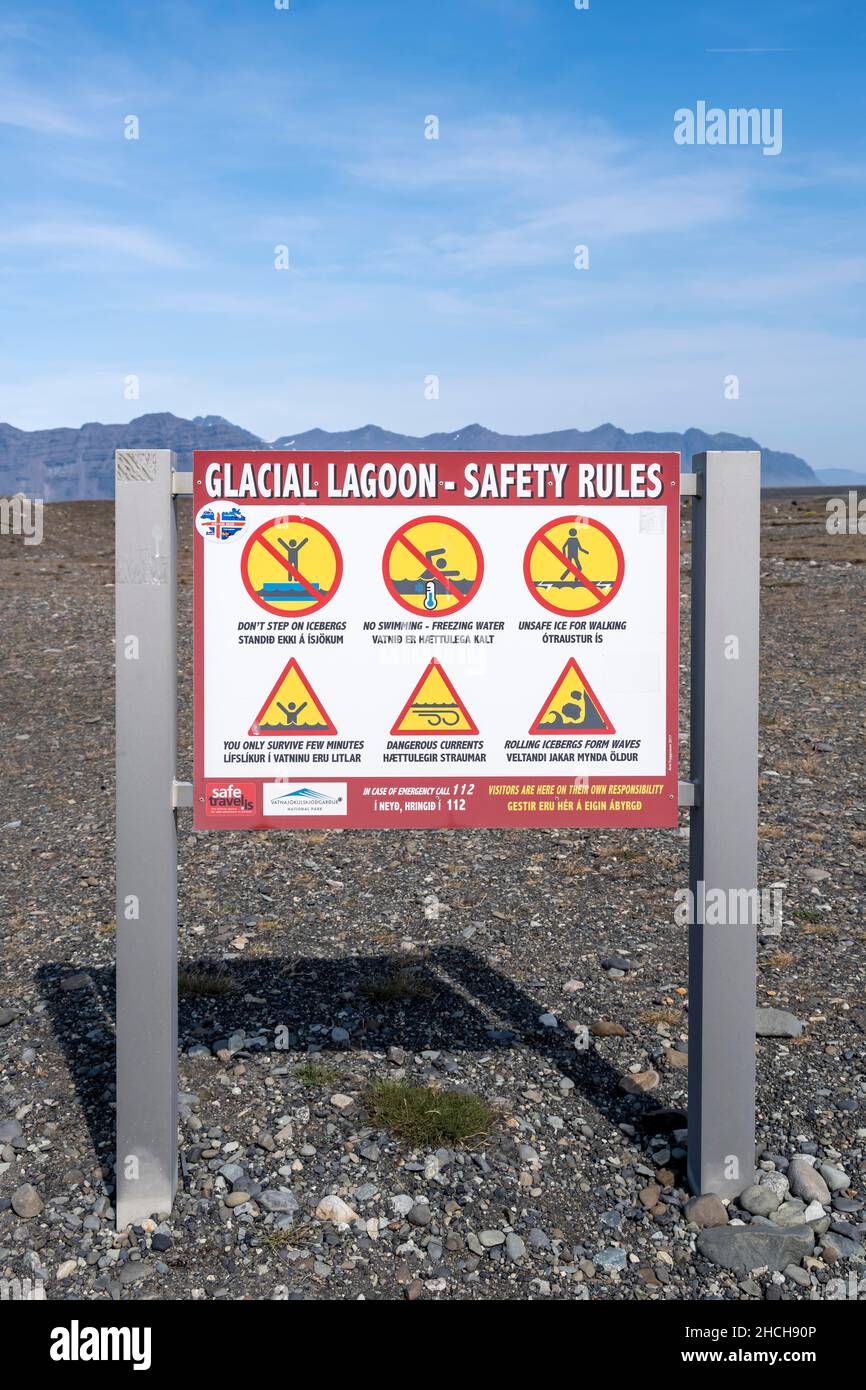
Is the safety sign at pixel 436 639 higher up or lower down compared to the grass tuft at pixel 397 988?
higher up

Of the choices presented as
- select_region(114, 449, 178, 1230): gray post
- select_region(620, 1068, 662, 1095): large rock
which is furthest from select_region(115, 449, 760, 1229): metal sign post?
select_region(620, 1068, 662, 1095): large rock

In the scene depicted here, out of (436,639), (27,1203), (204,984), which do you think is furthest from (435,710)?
(204,984)

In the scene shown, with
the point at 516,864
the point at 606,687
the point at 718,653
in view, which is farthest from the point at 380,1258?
the point at 516,864

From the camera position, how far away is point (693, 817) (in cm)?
464

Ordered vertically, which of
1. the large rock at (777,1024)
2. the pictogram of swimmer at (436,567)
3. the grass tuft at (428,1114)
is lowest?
the grass tuft at (428,1114)

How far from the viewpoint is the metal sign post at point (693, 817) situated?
431 cm

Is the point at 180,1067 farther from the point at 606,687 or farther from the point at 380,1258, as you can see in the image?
the point at 606,687

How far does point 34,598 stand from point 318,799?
65.8 feet

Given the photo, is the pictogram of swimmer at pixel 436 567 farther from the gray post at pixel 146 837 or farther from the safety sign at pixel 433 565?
the gray post at pixel 146 837

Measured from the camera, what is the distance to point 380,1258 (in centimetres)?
423

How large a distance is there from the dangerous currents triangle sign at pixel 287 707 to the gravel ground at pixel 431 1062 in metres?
1.85

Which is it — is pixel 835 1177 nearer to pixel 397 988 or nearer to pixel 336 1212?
→ pixel 336 1212

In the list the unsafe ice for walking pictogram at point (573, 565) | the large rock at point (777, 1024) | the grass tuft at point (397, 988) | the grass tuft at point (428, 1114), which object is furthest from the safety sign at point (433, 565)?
the large rock at point (777, 1024)

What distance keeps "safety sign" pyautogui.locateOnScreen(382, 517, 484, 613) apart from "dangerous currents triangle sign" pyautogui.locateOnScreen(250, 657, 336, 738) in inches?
20.0
